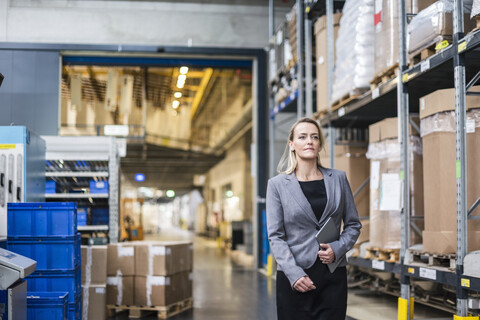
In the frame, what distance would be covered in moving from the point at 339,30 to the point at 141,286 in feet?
13.4

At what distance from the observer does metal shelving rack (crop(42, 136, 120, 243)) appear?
918 cm

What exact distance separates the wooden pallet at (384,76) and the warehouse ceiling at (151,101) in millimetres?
9856

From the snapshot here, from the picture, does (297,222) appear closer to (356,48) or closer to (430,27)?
(430,27)

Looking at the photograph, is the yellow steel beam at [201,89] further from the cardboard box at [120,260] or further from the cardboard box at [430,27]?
the cardboard box at [430,27]

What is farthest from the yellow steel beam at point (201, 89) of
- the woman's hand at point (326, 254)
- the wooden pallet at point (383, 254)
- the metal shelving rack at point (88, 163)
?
the woman's hand at point (326, 254)

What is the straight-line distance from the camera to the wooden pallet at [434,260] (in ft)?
16.9

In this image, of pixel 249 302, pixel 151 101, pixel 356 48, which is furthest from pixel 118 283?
pixel 151 101

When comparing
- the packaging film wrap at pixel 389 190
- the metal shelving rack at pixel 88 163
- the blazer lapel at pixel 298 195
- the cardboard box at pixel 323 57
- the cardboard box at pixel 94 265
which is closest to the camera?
the blazer lapel at pixel 298 195

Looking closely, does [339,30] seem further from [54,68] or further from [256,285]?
[54,68]

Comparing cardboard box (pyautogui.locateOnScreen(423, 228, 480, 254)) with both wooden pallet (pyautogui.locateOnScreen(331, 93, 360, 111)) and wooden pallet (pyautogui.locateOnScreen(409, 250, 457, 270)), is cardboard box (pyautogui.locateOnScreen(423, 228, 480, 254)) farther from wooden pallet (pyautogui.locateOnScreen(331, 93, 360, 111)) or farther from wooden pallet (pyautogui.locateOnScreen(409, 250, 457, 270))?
wooden pallet (pyautogui.locateOnScreen(331, 93, 360, 111))

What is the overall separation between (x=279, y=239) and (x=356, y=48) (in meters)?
4.36

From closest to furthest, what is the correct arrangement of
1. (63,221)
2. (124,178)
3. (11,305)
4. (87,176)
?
1. (11,305)
2. (63,221)
3. (87,176)
4. (124,178)

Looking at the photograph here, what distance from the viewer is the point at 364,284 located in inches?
382

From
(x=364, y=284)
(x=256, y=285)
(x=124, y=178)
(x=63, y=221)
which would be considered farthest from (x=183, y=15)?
(x=124, y=178)
